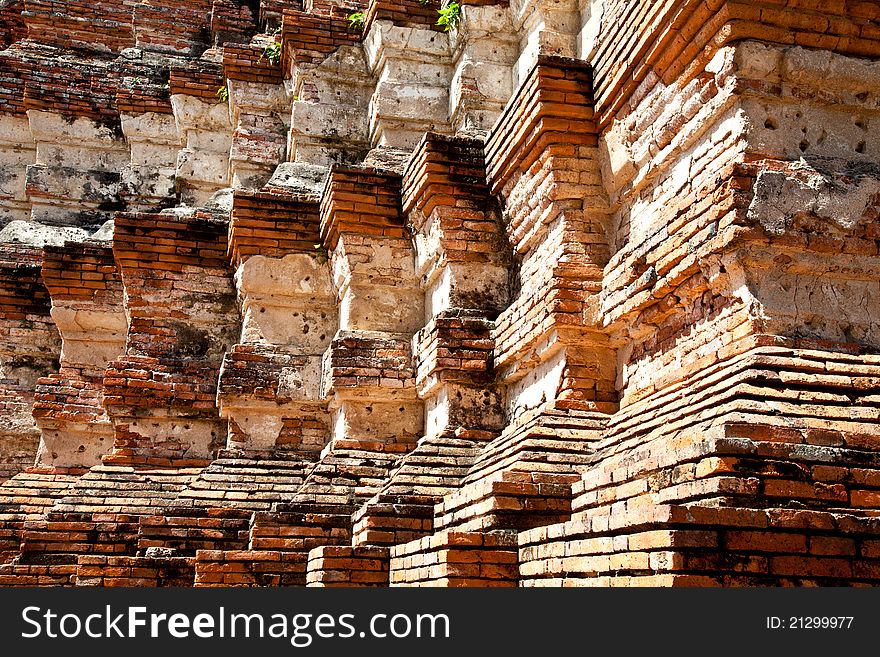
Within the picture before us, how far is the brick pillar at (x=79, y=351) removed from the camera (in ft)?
32.8

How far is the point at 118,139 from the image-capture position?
A: 13.7m

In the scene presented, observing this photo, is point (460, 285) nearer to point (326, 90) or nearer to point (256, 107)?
point (326, 90)

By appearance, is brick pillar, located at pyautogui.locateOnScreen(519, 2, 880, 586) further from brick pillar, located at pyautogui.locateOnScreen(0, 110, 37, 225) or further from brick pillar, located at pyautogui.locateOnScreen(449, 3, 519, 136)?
brick pillar, located at pyautogui.locateOnScreen(0, 110, 37, 225)

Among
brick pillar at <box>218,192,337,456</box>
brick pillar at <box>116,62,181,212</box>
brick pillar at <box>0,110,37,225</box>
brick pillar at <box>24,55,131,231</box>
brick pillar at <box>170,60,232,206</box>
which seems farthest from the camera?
brick pillar at <box>0,110,37,225</box>

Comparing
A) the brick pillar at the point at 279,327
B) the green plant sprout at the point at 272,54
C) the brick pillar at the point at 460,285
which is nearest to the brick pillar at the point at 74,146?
the green plant sprout at the point at 272,54

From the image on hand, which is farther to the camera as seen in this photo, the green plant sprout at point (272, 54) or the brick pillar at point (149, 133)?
the brick pillar at point (149, 133)

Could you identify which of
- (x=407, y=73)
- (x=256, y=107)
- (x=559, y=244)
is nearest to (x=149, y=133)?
(x=256, y=107)

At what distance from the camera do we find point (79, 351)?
34.7ft

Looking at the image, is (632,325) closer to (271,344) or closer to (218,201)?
(271,344)

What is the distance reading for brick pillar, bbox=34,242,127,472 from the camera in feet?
32.8

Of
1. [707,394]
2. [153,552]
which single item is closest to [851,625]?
[707,394]

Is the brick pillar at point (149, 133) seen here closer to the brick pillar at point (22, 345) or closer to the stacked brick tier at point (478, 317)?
the stacked brick tier at point (478, 317)

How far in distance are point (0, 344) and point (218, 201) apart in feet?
10.0

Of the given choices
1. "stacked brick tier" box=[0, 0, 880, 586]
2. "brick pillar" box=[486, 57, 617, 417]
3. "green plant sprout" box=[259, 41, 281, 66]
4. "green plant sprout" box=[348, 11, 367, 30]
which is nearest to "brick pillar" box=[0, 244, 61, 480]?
"stacked brick tier" box=[0, 0, 880, 586]
